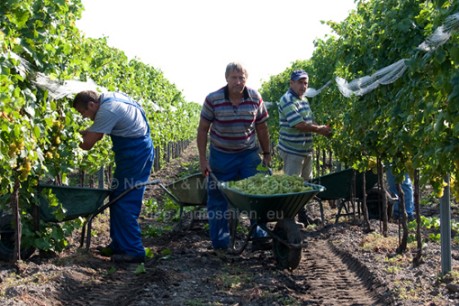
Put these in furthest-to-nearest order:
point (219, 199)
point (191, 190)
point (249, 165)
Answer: point (191, 190) < point (219, 199) < point (249, 165)

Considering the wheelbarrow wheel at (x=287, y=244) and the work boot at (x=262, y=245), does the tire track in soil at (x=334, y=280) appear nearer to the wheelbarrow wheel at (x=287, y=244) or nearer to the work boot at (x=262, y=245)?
the wheelbarrow wheel at (x=287, y=244)

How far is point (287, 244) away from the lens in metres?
5.38

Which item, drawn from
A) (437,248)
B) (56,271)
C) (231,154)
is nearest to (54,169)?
(56,271)

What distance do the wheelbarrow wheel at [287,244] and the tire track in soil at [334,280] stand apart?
0.61 ft

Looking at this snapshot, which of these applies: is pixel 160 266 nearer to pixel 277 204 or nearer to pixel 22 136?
pixel 277 204

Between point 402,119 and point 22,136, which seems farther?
point 402,119

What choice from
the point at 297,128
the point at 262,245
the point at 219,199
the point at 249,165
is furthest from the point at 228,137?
the point at 297,128

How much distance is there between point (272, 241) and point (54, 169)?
2108 millimetres

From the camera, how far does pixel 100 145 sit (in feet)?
28.9

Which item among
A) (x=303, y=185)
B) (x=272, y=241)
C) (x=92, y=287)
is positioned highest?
(x=303, y=185)

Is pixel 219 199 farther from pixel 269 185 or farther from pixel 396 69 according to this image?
pixel 396 69

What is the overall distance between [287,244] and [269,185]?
1.81 feet

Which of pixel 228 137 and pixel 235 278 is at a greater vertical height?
pixel 228 137

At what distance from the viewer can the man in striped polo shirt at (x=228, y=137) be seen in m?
6.21
